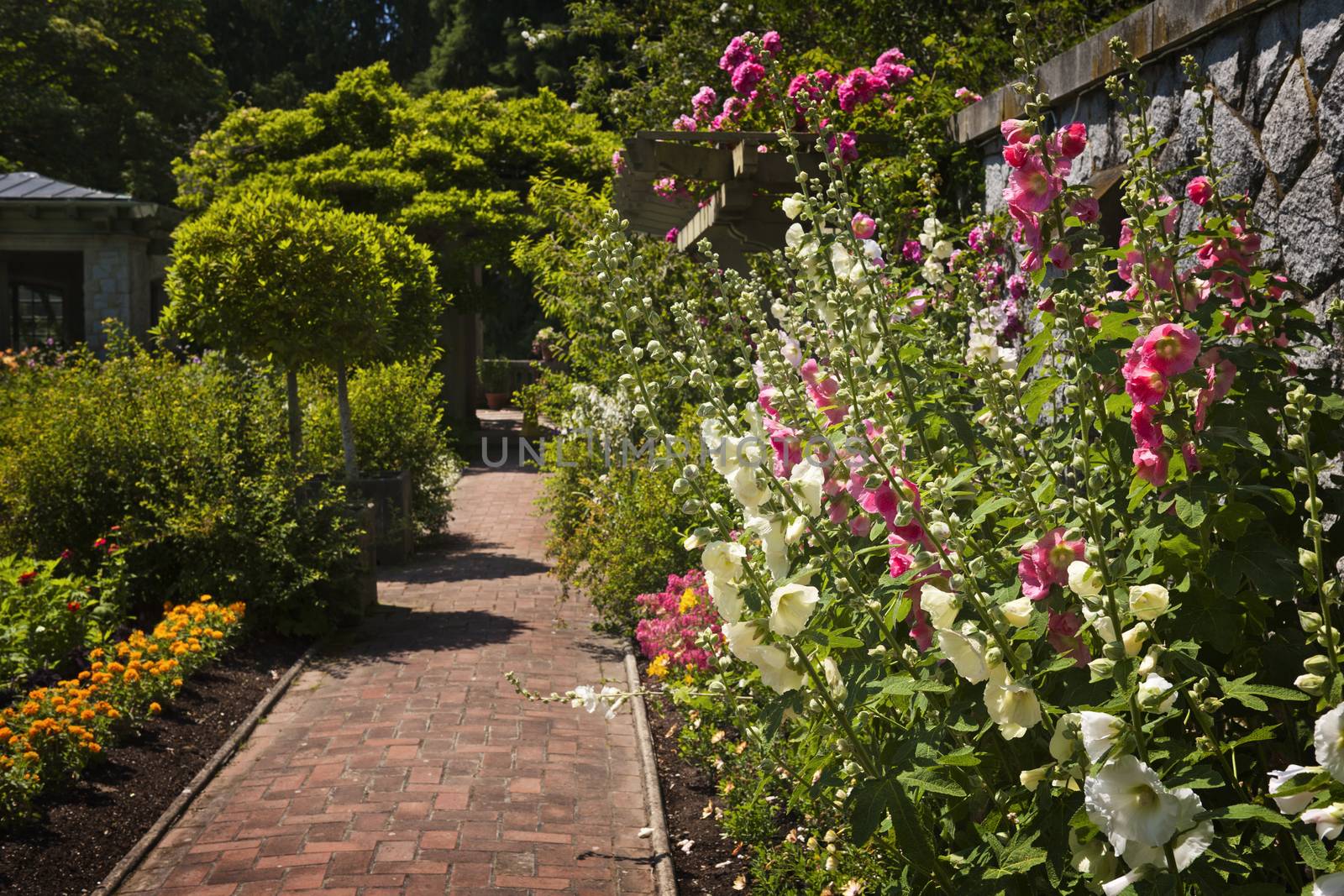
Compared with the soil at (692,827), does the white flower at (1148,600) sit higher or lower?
higher

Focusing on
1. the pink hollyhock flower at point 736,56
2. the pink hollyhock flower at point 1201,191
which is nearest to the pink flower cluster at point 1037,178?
the pink hollyhock flower at point 1201,191

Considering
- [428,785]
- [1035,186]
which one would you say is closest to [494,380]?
[428,785]

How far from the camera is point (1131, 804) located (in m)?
1.51

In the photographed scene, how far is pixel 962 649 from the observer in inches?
69.7

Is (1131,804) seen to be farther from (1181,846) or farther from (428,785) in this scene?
(428,785)

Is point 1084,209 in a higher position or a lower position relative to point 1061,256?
higher

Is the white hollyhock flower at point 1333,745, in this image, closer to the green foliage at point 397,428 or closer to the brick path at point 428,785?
the brick path at point 428,785

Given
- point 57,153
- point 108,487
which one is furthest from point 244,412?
point 57,153

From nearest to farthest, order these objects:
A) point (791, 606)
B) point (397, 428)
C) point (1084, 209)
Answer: point (791, 606) → point (1084, 209) → point (397, 428)

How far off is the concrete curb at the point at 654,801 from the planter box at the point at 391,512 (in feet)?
14.5

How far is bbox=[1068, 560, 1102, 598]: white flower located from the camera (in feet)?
5.36

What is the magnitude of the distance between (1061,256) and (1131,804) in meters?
1.24

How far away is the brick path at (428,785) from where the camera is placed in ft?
13.4

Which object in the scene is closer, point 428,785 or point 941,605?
point 941,605
